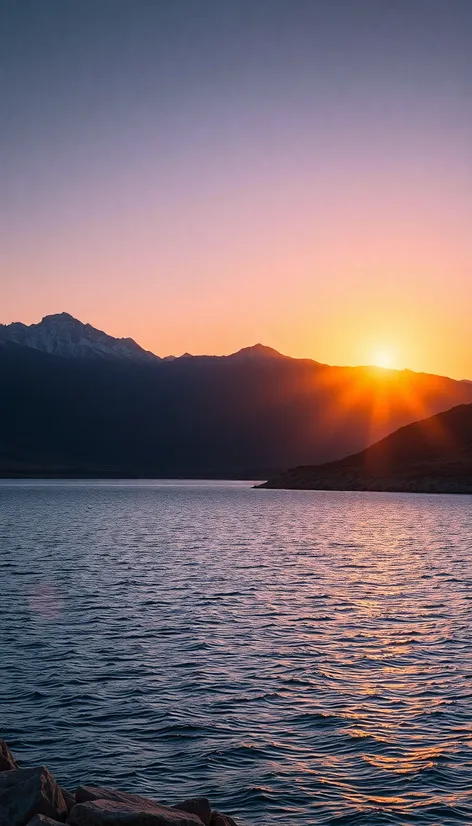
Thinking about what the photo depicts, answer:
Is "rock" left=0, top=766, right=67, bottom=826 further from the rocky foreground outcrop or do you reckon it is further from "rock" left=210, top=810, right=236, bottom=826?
"rock" left=210, top=810, right=236, bottom=826

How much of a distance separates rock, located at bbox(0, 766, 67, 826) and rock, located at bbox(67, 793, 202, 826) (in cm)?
43

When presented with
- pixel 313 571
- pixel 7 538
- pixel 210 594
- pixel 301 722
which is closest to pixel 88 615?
pixel 210 594

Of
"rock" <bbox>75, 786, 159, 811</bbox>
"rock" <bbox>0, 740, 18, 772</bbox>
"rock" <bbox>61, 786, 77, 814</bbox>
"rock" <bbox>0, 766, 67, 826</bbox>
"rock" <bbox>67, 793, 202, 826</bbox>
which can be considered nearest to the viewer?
"rock" <bbox>67, 793, 202, 826</bbox>

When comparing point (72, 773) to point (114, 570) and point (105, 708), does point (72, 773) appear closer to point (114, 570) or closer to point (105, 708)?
point (105, 708)

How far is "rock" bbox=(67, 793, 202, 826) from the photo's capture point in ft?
41.5

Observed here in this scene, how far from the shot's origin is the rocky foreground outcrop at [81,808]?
41.8ft

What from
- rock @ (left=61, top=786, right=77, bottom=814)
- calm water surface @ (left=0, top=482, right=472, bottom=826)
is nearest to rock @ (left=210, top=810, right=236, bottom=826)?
calm water surface @ (left=0, top=482, right=472, bottom=826)

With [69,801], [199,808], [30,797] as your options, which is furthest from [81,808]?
[199,808]

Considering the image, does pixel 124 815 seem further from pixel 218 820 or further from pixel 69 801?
pixel 69 801

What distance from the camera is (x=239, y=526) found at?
345 ft

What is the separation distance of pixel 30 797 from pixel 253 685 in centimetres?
1179

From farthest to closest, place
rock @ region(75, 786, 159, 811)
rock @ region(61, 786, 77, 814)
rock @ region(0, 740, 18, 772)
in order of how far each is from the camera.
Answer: rock @ region(0, 740, 18, 772) < rock @ region(61, 786, 77, 814) < rock @ region(75, 786, 159, 811)

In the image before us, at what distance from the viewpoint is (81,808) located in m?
13.1

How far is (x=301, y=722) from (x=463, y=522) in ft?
296
